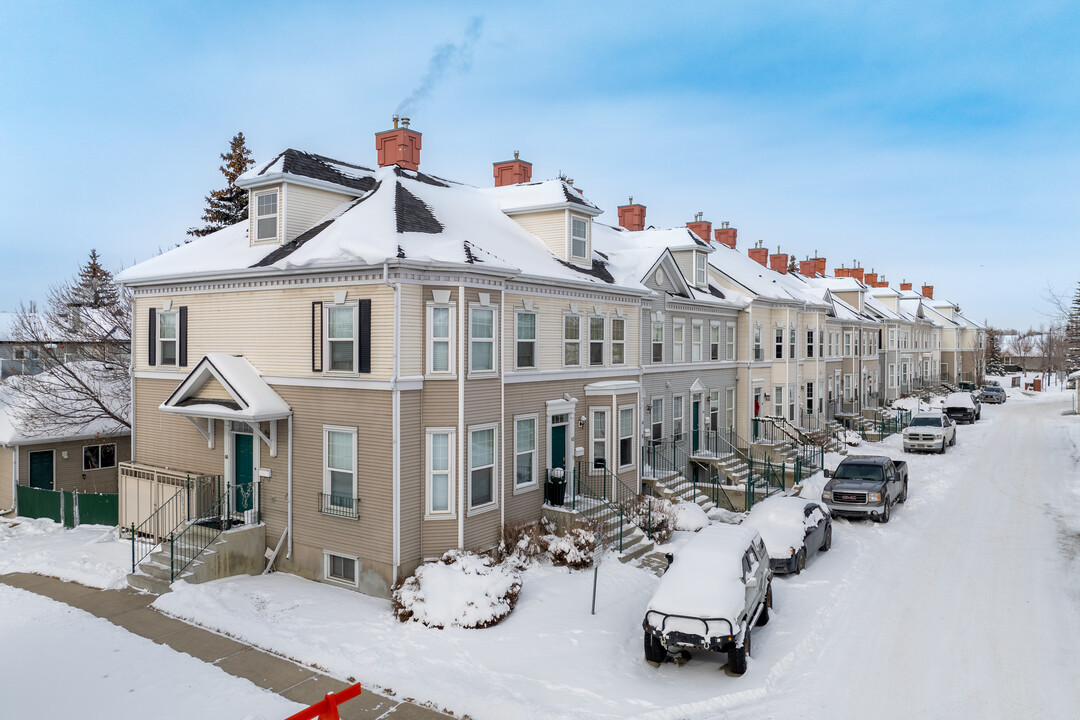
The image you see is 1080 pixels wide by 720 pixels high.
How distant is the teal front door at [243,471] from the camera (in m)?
18.5

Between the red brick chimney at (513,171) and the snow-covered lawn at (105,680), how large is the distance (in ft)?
62.2

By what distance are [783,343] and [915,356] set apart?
4113 centimetres

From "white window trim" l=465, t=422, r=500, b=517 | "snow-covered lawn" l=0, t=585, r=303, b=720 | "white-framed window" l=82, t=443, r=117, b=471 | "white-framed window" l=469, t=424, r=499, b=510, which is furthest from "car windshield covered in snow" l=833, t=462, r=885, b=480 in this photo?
"white-framed window" l=82, t=443, r=117, b=471

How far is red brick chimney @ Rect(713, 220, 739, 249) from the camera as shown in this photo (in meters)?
42.0

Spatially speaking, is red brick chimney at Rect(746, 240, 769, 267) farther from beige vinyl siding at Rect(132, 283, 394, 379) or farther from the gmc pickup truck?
beige vinyl siding at Rect(132, 283, 394, 379)

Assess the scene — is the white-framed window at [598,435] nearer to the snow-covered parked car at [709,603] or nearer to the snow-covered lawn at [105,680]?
the snow-covered parked car at [709,603]

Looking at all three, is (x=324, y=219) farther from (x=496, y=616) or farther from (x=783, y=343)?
(x=783, y=343)

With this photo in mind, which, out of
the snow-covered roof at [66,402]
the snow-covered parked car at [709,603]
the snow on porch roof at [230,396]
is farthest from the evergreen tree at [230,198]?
the snow-covered parked car at [709,603]

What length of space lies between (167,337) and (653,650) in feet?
53.3

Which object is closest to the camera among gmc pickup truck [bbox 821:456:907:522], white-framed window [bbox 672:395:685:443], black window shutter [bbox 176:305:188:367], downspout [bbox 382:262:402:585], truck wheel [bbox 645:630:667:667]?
truck wheel [bbox 645:630:667:667]

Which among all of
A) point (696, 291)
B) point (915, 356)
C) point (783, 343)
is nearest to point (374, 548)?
point (696, 291)

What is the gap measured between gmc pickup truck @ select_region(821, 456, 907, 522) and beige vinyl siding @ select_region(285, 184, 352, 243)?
58.0 ft

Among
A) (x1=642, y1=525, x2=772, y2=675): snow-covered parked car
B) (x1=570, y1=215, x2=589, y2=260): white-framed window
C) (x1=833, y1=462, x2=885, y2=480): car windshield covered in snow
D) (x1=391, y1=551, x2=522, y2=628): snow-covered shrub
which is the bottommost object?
(x1=391, y1=551, x2=522, y2=628): snow-covered shrub

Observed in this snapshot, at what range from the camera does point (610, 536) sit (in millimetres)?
18906
